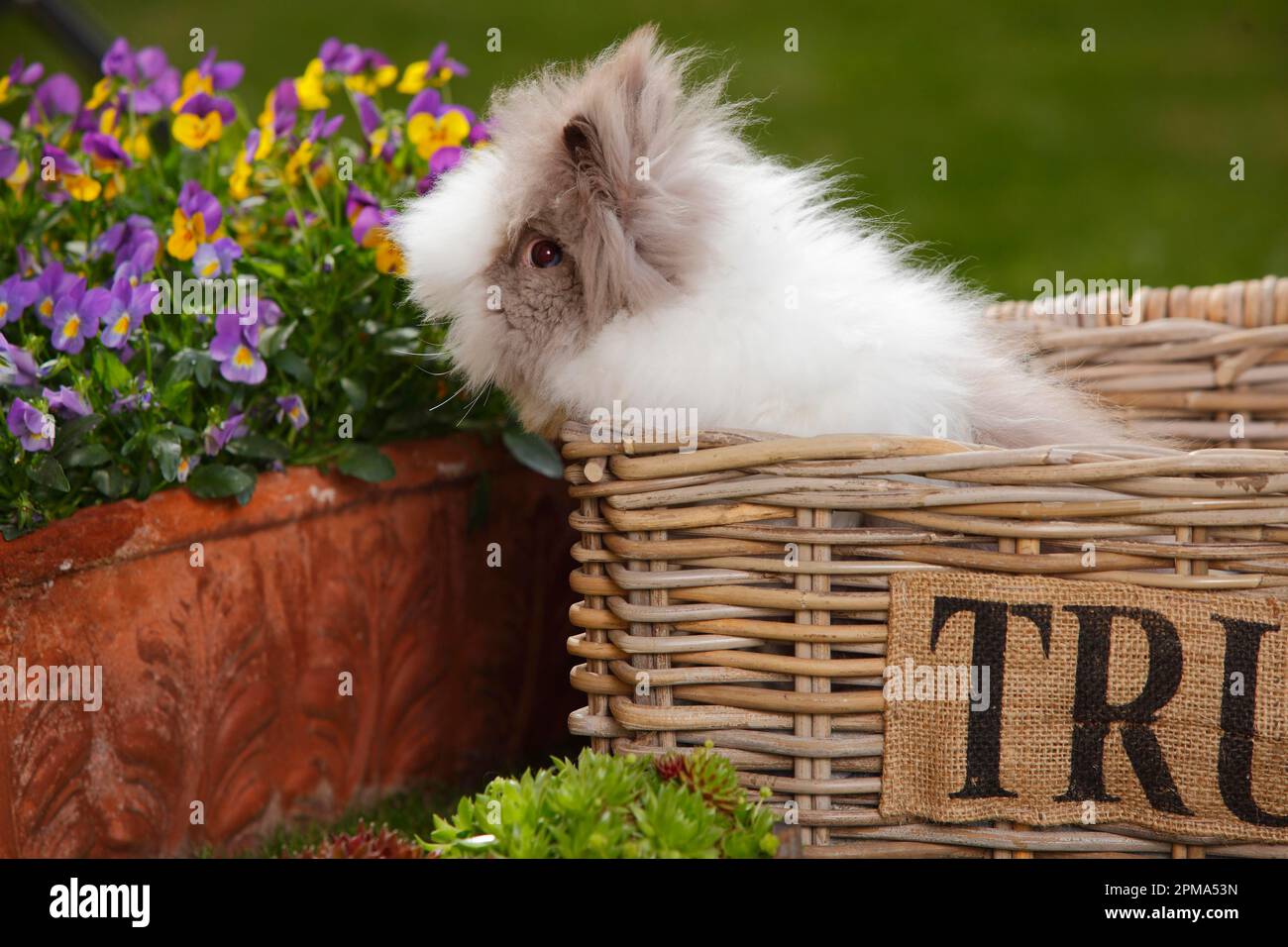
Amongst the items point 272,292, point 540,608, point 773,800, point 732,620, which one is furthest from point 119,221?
point 773,800

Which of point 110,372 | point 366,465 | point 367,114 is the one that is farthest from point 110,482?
point 367,114

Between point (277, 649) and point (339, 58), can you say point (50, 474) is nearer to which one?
point (277, 649)

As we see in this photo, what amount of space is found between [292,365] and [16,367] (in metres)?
0.37

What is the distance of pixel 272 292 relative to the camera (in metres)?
1.92

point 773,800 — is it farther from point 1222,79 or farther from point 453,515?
point 1222,79

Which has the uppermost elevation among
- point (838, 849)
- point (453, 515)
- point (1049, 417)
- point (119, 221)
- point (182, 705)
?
point (119, 221)

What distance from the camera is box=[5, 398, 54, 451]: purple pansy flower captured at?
159cm

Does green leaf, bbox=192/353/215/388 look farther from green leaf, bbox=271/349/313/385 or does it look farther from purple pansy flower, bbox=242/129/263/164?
purple pansy flower, bbox=242/129/263/164

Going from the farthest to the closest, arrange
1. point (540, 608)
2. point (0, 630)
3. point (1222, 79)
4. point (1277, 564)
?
point (1222, 79), point (540, 608), point (0, 630), point (1277, 564)

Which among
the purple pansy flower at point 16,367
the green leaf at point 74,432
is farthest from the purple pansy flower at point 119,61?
the green leaf at point 74,432

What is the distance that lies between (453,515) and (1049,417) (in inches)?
36.3

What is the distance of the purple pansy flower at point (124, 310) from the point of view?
1711mm

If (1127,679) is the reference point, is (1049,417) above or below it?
above

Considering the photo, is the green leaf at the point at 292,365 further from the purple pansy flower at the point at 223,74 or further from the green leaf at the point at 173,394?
the purple pansy flower at the point at 223,74
